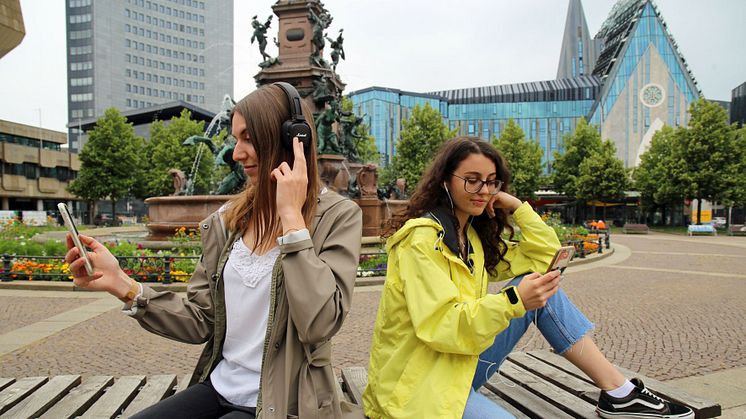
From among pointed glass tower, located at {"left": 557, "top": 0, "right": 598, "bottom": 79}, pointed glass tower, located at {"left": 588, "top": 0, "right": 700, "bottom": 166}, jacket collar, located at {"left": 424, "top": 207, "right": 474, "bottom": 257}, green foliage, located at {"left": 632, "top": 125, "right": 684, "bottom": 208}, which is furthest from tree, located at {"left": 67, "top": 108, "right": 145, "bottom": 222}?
pointed glass tower, located at {"left": 557, "top": 0, "right": 598, "bottom": 79}

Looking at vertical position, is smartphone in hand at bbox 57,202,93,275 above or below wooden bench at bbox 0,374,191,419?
above

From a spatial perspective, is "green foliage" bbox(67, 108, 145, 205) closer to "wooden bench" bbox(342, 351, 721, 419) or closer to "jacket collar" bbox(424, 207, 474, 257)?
"wooden bench" bbox(342, 351, 721, 419)

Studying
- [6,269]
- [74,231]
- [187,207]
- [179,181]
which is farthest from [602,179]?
[74,231]

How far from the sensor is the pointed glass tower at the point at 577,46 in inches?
4889

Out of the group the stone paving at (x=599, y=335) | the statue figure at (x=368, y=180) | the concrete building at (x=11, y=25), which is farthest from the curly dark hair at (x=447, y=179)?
the concrete building at (x=11, y=25)

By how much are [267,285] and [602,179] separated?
163 ft

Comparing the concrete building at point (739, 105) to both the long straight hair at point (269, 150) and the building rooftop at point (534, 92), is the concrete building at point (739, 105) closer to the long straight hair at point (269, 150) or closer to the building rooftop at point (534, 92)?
the building rooftop at point (534, 92)

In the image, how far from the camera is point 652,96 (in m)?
68.2

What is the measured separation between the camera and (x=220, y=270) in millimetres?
2139

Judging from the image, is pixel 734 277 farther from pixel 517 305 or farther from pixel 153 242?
pixel 153 242

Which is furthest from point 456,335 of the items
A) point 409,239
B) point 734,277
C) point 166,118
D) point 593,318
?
point 166,118

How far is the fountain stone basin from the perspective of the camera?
1512cm

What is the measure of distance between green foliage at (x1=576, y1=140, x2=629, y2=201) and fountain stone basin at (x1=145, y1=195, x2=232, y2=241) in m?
40.2

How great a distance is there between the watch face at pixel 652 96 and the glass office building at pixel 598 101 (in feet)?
0.39
